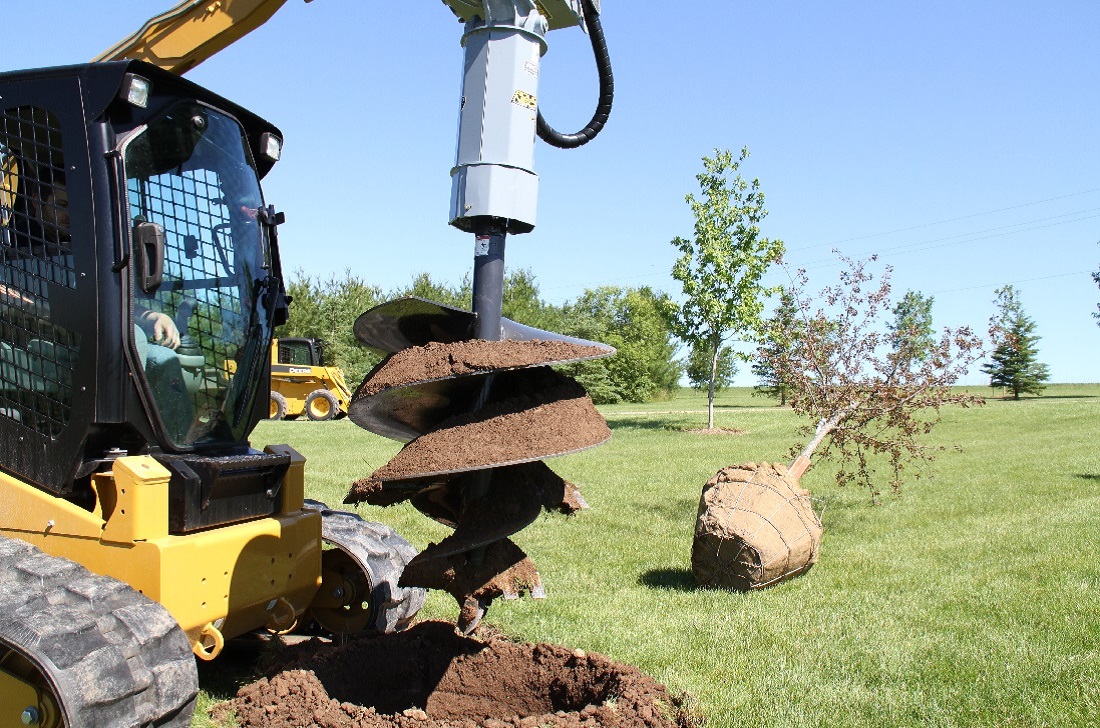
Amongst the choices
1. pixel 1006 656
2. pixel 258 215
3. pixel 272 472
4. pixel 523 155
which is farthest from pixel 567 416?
pixel 1006 656

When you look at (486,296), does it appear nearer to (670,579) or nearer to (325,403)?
(670,579)

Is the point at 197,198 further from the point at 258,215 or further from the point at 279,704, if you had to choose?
the point at 279,704

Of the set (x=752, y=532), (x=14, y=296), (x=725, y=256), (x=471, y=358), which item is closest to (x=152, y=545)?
(x=14, y=296)

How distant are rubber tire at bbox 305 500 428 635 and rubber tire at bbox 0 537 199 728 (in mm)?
1517

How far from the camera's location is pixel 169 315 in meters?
3.81

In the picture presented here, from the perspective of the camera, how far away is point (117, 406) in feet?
11.6

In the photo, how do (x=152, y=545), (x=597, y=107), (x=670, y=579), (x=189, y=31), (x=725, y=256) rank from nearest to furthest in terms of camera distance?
(x=152, y=545) → (x=597, y=107) → (x=189, y=31) → (x=670, y=579) → (x=725, y=256)

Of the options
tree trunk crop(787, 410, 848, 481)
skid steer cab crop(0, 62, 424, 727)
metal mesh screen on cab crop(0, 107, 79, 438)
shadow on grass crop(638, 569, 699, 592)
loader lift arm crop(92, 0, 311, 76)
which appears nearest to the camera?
skid steer cab crop(0, 62, 424, 727)

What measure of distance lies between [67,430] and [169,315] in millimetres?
589

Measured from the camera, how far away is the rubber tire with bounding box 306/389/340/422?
2925cm

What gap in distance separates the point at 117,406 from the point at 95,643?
90 cm

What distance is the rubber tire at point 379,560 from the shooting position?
16.3 feet

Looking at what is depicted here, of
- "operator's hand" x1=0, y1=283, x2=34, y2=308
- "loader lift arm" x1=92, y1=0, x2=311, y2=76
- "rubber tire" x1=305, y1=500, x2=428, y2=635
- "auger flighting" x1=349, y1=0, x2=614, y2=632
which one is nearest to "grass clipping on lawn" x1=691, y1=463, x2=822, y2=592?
"rubber tire" x1=305, y1=500, x2=428, y2=635

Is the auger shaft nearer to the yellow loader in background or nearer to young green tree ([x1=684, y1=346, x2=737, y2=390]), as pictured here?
the yellow loader in background
